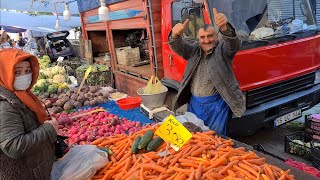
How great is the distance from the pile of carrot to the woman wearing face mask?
0.54 meters

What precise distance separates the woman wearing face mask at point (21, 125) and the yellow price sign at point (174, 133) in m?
0.77

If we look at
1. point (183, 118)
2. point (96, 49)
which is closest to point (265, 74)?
point (183, 118)

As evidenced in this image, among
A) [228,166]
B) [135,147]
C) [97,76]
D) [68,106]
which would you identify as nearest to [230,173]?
[228,166]

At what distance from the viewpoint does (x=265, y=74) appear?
13.3ft

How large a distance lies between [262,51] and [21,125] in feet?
10.8

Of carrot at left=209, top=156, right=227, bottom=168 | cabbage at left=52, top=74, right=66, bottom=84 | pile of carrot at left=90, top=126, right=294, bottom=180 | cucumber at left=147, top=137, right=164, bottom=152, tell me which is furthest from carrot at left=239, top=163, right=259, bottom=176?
cabbage at left=52, top=74, right=66, bottom=84

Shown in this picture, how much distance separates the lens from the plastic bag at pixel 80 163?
2.08 metres

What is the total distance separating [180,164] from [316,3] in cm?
453

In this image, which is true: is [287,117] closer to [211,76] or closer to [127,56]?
[211,76]

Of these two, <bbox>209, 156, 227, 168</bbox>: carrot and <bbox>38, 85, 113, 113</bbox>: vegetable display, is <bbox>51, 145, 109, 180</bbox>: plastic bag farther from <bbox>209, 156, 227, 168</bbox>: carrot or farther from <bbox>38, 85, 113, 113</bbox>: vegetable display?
<bbox>38, 85, 113, 113</bbox>: vegetable display

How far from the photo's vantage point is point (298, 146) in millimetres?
4262

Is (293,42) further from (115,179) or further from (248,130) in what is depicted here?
(115,179)

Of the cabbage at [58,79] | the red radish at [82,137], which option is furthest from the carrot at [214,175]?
the cabbage at [58,79]

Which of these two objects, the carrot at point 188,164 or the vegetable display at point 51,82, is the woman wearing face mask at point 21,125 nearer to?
the carrot at point 188,164
